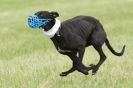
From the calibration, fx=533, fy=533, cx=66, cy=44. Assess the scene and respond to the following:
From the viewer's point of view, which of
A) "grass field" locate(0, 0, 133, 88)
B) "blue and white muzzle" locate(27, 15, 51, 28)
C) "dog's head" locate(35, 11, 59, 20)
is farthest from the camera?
"grass field" locate(0, 0, 133, 88)

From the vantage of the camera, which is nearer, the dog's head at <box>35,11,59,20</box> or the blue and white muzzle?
the blue and white muzzle

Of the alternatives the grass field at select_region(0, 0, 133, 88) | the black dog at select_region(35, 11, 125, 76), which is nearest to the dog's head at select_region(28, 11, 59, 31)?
the black dog at select_region(35, 11, 125, 76)

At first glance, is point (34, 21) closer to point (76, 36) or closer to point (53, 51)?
point (76, 36)

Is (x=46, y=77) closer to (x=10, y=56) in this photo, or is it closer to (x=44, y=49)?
(x=10, y=56)

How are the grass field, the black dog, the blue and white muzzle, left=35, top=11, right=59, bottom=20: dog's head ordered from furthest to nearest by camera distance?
the grass field → the black dog → left=35, top=11, right=59, bottom=20: dog's head → the blue and white muzzle

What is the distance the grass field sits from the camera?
957 centimetres

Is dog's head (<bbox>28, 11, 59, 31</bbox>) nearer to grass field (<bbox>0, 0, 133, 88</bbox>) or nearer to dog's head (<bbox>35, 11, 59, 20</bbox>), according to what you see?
dog's head (<bbox>35, 11, 59, 20</bbox>)

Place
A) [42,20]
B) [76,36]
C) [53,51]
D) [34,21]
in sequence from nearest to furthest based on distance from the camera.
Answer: [34,21] → [42,20] → [76,36] → [53,51]

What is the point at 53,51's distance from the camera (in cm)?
1675

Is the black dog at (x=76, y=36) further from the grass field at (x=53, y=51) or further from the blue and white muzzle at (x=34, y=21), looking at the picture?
the grass field at (x=53, y=51)

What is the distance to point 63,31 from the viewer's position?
8898 millimetres

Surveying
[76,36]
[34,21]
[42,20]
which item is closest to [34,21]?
[34,21]

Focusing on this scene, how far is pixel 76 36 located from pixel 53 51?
7.69m

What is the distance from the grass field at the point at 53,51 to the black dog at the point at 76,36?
15.6 inches
